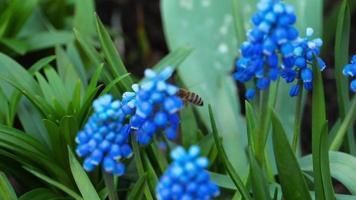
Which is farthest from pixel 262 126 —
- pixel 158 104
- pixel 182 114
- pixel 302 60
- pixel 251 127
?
pixel 182 114

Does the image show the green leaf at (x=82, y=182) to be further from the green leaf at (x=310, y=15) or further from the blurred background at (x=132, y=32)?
the green leaf at (x=310, y=15)

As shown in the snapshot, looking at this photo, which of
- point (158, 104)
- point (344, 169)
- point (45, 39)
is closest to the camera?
point (158, 104)

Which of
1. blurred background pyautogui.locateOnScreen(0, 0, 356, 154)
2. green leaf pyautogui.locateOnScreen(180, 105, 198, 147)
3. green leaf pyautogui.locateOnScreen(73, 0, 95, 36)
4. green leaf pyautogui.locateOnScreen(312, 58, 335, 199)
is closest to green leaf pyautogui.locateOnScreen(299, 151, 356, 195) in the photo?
green leaf pyautogui.locateOnScreen(312, 58, 335, 199)

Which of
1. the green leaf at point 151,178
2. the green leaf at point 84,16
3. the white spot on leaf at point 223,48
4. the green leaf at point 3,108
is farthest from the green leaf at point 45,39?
the green leaf at point 151,178

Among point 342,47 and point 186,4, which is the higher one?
point 186,4

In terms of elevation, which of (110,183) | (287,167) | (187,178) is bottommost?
(287,167)

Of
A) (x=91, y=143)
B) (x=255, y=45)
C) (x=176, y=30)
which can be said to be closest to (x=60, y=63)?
(x=176, y=30)

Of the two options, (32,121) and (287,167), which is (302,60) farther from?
(32,121)

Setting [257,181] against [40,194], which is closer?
[257,181]

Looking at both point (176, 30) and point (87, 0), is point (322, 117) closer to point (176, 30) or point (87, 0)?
point (176, 30)
